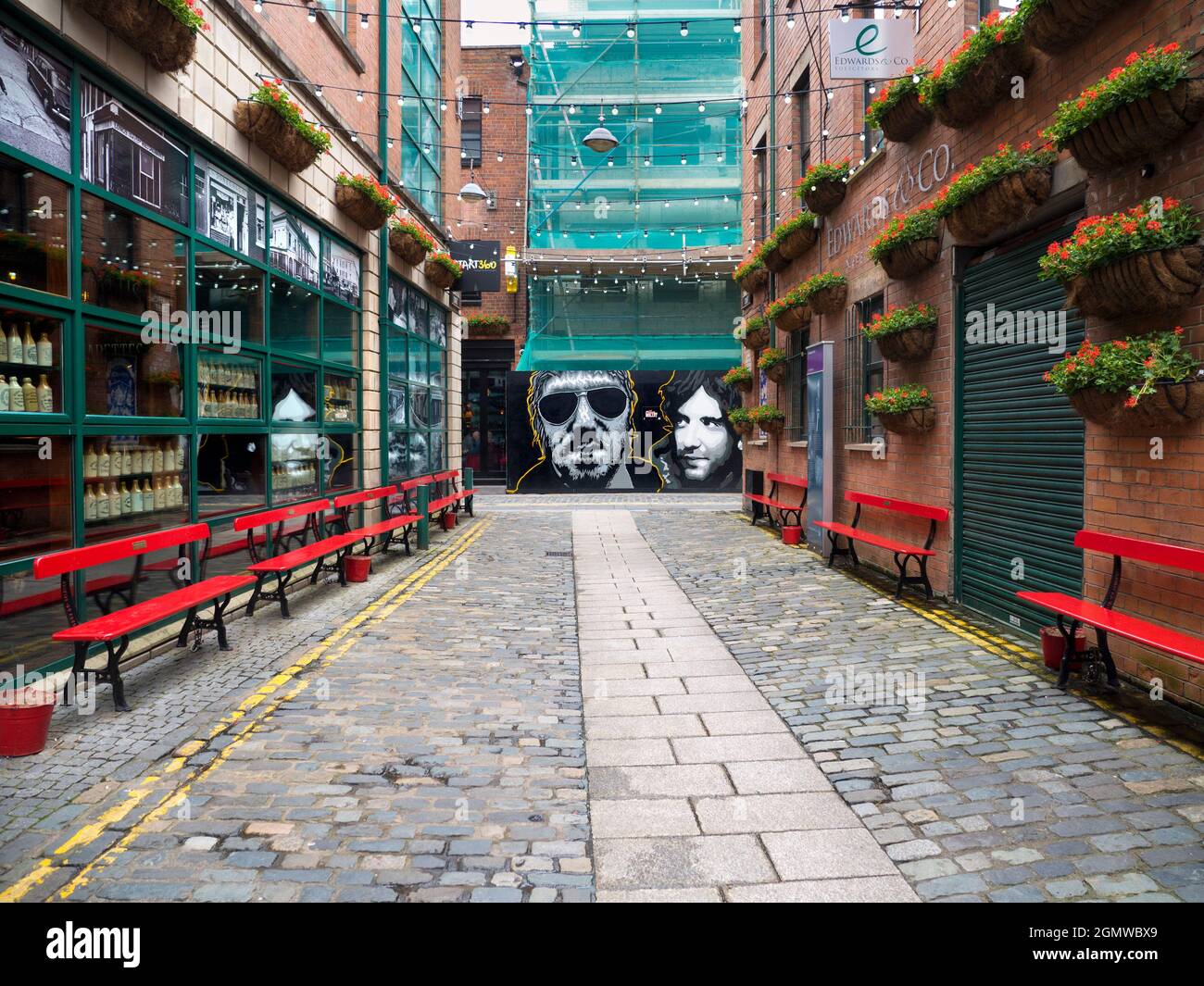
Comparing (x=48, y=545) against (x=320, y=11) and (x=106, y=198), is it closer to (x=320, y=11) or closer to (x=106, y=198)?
(x=106, y=198)

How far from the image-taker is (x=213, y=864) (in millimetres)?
3477

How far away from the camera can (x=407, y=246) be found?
1471 centimetres

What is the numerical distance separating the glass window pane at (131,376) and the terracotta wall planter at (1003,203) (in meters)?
7.03

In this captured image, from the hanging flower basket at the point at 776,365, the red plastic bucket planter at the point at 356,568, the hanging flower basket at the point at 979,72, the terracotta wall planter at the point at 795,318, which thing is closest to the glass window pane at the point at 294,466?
the red plastic bucket planter at the point at 356,568

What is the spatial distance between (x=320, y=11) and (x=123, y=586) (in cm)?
841

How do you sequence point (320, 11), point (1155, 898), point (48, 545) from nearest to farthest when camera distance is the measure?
1. point (1155, 898)
2. point (48, 545)
3. point (320, 11)

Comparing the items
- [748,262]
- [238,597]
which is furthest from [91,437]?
[748,262]

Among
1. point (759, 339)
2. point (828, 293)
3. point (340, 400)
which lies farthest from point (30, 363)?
point (759, 339)

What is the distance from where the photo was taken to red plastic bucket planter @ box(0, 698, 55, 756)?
4.60m

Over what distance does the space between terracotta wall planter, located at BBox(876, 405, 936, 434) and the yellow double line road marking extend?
5671 millimetres

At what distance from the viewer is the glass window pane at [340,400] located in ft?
38.9

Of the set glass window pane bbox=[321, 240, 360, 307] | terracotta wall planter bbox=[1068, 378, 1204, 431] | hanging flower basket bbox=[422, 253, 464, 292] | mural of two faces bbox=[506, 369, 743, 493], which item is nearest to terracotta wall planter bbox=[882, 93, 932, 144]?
terracotta wall planter bbox=[1068, 378, 1204, 431]

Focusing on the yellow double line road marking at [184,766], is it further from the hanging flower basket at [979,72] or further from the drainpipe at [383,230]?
the hanging flower basket at [979,72]

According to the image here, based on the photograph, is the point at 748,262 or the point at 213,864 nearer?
the point at 213,864
